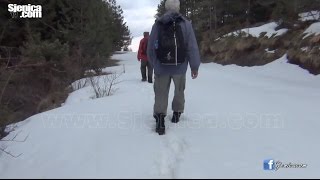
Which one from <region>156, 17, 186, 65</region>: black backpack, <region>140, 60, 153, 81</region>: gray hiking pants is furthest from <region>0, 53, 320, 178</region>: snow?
<region>140, 60, 153, 81</region>: gray hiking pants

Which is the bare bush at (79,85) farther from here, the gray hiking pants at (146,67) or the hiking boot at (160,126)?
the hiking boot at (160,126)

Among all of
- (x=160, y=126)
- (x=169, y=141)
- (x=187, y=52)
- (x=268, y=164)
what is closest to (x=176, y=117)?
(x=160, y=126)

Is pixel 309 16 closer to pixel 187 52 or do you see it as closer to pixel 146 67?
pixel 146 67

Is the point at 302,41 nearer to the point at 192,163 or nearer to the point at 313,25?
the point at 313,25

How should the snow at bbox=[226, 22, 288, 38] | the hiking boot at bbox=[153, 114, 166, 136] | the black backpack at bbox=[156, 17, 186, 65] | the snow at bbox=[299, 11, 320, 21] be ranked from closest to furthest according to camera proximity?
the black backpack at bbox=[156, 17, 186, 65], the hiking boot at bbox=[153, 114, 166, 136], the snow at bbox=[299, 11, 320, 21], the snow at bbox=[226, 22, 288, 38]

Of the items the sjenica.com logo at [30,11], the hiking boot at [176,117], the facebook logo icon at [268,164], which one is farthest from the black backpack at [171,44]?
the sjenica.com logo at [30,11]

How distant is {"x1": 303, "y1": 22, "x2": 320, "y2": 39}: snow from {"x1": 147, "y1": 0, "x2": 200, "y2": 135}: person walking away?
35.1 ft

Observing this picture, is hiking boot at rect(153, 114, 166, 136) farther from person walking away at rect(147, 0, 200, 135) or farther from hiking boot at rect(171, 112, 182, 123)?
hiking boot at rect(171, 112, 182, 123)

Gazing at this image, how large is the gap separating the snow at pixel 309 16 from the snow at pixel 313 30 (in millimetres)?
600

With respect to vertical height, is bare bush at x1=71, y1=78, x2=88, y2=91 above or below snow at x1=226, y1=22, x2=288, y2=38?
below

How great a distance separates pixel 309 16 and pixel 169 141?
1492 cm

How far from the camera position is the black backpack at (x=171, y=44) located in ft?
18.2

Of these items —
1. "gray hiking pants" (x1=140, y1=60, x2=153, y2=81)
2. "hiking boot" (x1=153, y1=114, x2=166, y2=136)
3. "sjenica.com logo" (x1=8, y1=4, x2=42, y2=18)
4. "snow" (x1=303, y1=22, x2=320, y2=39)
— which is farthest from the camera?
"sjenica.com logo" (x1=8, y1=4, x2=42, y2=18)

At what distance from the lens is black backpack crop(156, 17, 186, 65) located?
554cm
